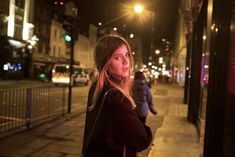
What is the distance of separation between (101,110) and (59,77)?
32113mm

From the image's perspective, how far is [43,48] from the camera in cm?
4841

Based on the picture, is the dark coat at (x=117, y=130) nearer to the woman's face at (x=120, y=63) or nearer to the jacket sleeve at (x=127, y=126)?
the jacket sleeve at (x=127, y=126)

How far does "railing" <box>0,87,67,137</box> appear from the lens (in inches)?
360

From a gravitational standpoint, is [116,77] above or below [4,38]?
below

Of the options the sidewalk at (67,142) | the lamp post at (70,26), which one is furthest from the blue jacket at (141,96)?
the lamp post at (70,26)

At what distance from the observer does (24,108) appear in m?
10.8

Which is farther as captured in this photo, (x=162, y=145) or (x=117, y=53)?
(x=162, y=145)

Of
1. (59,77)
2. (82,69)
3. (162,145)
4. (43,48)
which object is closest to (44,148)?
(162,145)

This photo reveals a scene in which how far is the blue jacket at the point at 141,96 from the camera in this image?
773cm

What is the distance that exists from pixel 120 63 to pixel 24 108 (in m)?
8.96

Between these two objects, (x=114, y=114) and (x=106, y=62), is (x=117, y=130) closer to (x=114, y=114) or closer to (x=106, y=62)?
(x=114, y=114)

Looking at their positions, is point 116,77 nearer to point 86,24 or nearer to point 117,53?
point 117,53

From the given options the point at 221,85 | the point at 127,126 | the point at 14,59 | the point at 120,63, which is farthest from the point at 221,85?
the point at 14,59

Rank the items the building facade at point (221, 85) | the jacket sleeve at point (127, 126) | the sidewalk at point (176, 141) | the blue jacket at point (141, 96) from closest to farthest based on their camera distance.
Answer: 1. the jacket sleeve at point (127, 126)
2. the building facade at point (221, 85)
3. the sidewalk at point (176, 141)
4. the blue jacket at point (141, 96)
